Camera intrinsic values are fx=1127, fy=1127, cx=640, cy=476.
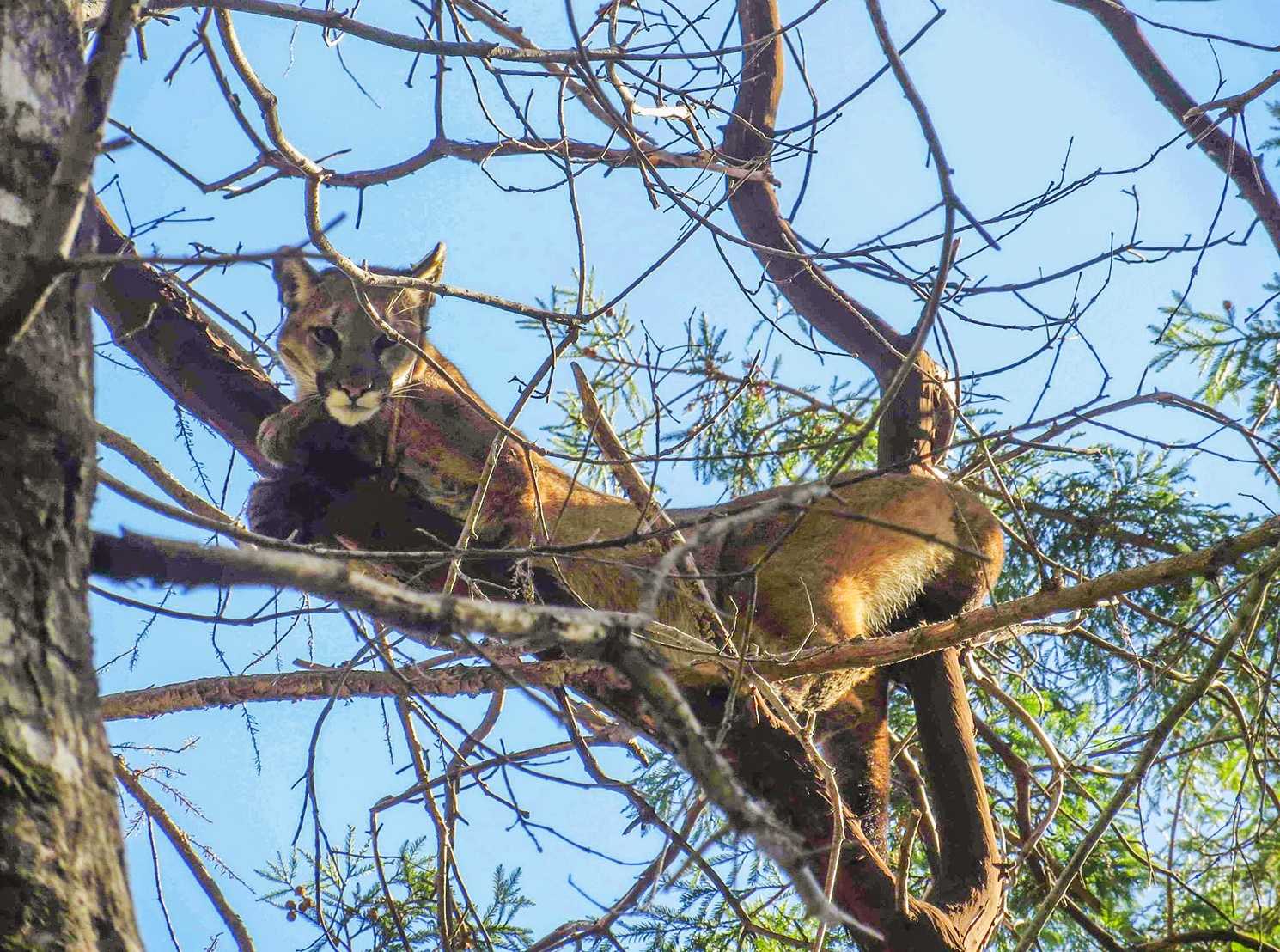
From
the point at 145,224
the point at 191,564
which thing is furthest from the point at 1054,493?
the point at 191,564

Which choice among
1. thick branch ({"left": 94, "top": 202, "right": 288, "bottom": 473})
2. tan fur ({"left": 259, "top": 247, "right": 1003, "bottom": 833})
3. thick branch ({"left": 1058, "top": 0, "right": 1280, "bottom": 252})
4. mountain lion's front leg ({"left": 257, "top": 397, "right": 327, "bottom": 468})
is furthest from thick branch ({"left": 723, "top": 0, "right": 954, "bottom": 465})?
thick branch ({"left": 94, "top": 202, "right": 288, "bottom": 473})

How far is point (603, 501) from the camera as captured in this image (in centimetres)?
530

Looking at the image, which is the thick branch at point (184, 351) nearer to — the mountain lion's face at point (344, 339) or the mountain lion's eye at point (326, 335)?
the mountain lion's face at point (344, 339)

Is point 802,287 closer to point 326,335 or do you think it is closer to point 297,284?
point 326,335

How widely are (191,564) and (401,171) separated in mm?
2501

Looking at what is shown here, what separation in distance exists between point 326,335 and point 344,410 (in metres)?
0.67

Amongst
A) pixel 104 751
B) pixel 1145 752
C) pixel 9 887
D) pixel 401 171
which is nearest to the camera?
pixel 9 887

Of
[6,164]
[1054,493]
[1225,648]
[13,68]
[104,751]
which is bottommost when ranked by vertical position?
[104,751]

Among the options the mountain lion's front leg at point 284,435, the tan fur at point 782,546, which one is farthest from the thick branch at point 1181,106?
the mountain lion's front leg at point 284,435

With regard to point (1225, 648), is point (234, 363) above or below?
above

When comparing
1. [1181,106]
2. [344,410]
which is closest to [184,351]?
[344,410]

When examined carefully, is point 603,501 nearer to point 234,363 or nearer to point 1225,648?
point 234,363

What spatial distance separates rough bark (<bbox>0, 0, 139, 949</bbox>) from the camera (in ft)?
4.11

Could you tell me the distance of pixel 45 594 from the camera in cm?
140
